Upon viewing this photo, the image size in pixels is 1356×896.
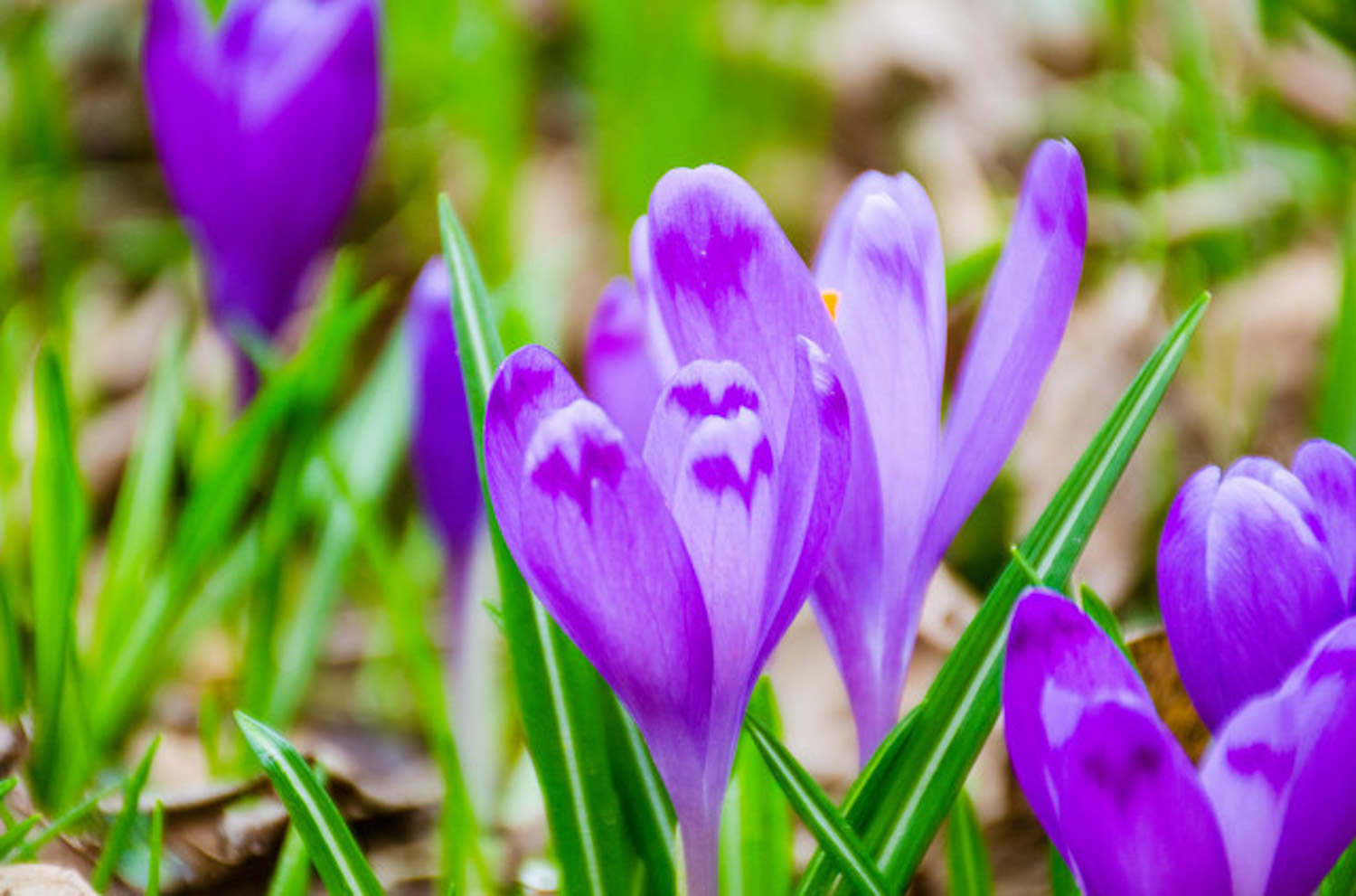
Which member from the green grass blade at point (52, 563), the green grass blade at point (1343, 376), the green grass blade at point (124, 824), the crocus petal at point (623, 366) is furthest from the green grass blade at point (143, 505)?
the green grass blade at point (1343, 376)

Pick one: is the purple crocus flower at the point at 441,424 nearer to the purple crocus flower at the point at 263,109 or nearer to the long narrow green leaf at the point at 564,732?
the purple crocus flower at the point at 263,109

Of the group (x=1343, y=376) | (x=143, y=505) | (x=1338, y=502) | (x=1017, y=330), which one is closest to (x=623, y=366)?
(x=1017, y=330)

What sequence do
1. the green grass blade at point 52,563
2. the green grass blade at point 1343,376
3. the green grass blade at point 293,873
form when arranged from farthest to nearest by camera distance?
the green grass blade at point 1343,376
the green grass blade at point 52,563
the green grass blade at point 293,873

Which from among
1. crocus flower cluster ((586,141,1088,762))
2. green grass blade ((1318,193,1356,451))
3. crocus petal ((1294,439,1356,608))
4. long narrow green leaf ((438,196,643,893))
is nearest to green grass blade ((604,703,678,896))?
long narrow green leaf ((438,196,643,893))

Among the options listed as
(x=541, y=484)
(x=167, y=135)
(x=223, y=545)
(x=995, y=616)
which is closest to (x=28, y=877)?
(x=541, y=484)

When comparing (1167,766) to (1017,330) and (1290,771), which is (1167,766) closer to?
(1290,771)

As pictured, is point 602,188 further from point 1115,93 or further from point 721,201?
point 721,201
